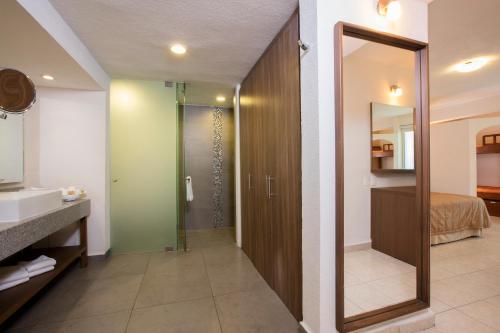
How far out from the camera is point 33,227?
1.70 meters

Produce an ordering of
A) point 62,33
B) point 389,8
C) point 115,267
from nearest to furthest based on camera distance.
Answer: point 389,8 < point 62,33 < point 115,267

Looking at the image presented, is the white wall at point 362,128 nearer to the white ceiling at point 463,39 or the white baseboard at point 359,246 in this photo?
the white baseboard at point 359,246

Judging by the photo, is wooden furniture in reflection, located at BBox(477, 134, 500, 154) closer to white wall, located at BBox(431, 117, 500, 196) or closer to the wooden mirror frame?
white wall, located at BBox(431, 117, 500, 196)

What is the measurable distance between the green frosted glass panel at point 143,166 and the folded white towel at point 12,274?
4.00 ft

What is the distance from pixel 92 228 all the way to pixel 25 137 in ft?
4.29

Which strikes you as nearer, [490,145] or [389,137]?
[389,137]

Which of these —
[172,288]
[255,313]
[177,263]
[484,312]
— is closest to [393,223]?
[484,312]

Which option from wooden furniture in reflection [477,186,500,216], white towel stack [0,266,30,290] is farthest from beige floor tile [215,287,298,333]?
wooden furniture in reflection [477,186,500,216]

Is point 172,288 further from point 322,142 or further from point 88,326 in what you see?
point 322,142

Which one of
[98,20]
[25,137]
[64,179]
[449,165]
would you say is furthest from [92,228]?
[449,165]

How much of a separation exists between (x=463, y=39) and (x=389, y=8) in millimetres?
1852

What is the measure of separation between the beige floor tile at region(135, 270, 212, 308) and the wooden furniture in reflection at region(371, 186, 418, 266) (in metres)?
1.72

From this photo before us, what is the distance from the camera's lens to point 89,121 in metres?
2.86

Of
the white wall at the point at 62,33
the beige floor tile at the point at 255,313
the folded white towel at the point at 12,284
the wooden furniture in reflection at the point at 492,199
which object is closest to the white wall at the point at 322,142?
the beige floor tile at the point at 255,313
